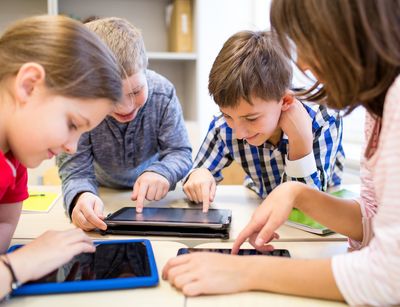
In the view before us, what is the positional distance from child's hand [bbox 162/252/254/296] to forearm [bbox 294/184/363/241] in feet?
0.70

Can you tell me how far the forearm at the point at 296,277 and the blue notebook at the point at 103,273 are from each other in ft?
0.51

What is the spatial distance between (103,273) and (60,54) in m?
0.35

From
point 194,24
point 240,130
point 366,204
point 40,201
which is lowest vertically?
point 40,201

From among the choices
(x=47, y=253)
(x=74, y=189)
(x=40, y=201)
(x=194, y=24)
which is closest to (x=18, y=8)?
(x=194, y=24)

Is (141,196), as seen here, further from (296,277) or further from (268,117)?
(296,277)

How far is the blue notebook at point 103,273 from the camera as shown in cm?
62

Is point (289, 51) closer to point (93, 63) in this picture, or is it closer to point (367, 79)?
point (367, 79)

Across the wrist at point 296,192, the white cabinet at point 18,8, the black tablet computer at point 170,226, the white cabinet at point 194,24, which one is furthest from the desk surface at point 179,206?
the white cabinet at point 18,8

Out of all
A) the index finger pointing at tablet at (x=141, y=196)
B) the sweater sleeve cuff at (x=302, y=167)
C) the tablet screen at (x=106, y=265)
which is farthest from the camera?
the sweater sleeve cuff at (x=302, y=167)

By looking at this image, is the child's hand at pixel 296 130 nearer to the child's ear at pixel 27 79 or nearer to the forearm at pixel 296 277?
the forearm at pixel 296 277

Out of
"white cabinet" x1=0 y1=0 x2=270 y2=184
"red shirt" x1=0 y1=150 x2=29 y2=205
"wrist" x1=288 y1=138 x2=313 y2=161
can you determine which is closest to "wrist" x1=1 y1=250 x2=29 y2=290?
"red shirt" x1=0 y1=150 x2=29 y2=205

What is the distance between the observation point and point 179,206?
1.15 metres

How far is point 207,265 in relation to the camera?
0.64 meters

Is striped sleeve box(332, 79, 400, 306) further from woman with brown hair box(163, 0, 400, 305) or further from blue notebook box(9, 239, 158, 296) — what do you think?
blue notebook box(9, 239, 158, 296)
